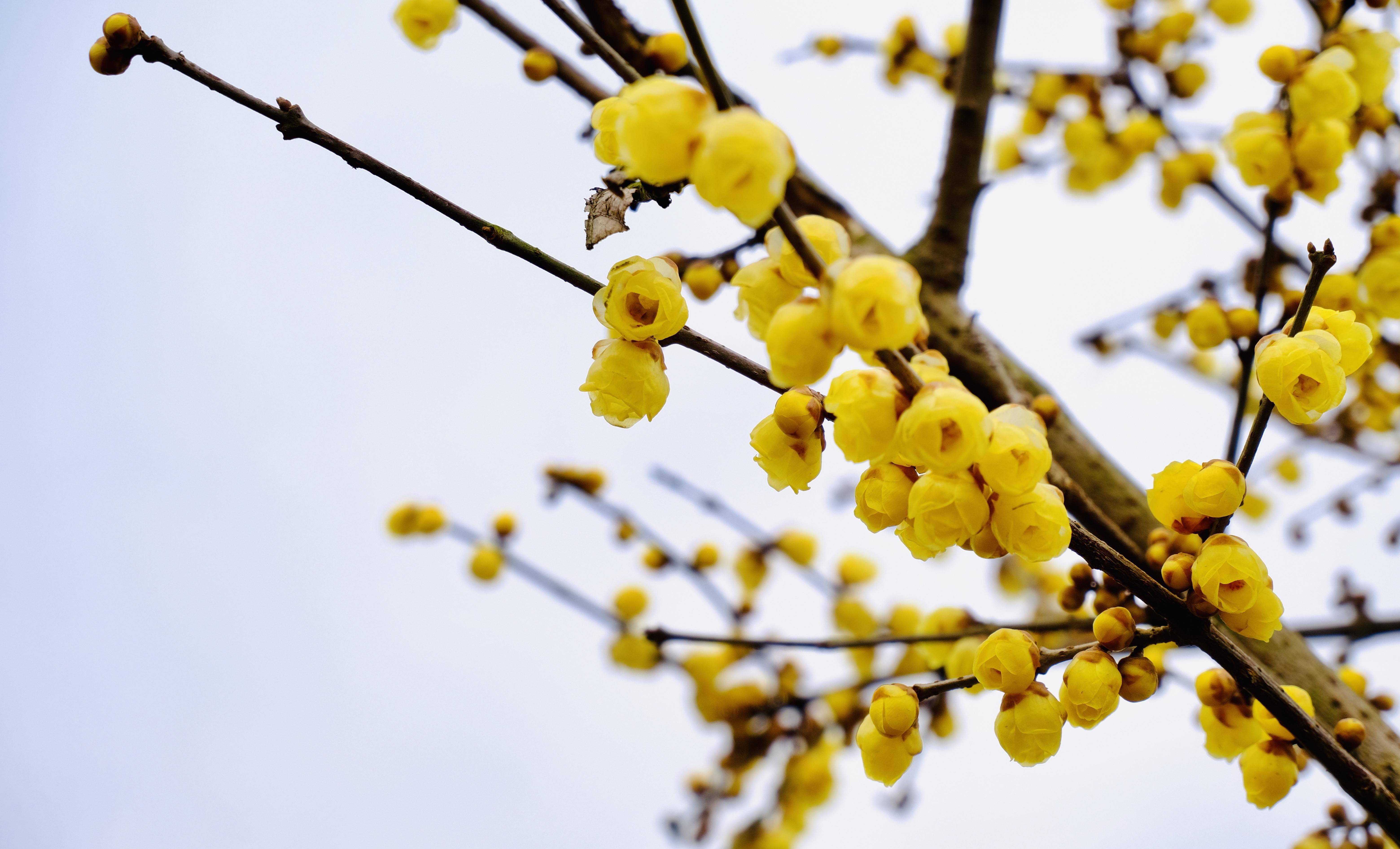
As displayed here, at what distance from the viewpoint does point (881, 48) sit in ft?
8.41

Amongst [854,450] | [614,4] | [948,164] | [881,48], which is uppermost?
[881,48]

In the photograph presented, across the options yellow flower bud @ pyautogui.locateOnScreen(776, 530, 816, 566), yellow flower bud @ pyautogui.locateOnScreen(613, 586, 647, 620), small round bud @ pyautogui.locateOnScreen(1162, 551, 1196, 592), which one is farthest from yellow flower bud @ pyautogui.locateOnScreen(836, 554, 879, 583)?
small round bud @ pyautogui.locateOnScreen(1162, 551, 1196, 592)

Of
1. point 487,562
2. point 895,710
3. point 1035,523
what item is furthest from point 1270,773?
point 487,562

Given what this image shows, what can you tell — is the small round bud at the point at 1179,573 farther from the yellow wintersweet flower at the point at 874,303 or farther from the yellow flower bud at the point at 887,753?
the yellow wintersweet flower at the point at 874,303

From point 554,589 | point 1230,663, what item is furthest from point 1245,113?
point 554,589

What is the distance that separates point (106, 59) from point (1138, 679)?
142 cm

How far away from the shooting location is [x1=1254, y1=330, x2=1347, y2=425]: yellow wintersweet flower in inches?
32.5

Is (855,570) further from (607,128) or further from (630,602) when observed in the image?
(607,128)

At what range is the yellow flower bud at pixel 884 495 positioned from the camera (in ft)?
2.63

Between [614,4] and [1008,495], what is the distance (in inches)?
46.5

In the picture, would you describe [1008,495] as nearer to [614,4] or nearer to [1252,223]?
[614,4]

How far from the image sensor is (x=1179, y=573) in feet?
2.79

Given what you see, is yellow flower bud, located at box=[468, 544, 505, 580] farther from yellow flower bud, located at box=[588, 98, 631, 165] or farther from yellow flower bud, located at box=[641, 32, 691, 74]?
yellow flower bud, located at box=[588, 98, 631, 165]

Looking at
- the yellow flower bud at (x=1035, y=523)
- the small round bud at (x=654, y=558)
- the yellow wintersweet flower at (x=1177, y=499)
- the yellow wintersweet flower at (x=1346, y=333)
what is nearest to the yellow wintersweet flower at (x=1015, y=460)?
the yellow flower bud at (x=1035, y=523)
